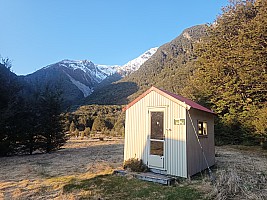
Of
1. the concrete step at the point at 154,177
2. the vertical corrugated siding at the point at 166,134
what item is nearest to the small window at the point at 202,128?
the vertical corrugated siding at the point at 166,134

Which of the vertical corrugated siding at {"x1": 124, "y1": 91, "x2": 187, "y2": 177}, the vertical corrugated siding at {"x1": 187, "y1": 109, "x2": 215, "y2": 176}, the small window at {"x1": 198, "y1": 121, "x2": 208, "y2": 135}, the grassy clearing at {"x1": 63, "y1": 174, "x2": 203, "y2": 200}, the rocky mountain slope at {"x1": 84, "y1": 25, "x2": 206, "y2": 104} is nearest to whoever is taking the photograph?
the grassy clearing at {"x1": 63, "y1": 174, "x2": 203, "y2": 200}

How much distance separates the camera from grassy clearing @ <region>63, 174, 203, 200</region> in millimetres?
A: 4561

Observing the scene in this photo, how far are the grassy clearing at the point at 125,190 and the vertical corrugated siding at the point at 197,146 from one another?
4.14ft

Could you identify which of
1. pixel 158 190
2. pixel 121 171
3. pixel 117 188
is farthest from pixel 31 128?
pixel 158 190

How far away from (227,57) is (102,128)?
1696cm

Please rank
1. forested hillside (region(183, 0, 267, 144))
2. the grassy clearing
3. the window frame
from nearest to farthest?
the grassy clearing < the window frame < forested hillside (region(183, 0, 267, 144))

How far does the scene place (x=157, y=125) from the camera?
6.82 m

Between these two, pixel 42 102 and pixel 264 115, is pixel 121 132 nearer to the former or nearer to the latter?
pixel 42 102

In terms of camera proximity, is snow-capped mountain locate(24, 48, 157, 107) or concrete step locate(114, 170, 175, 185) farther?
snow-capped mountain locate(24, 48, 157, 107)

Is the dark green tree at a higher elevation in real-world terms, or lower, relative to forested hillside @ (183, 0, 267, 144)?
lower

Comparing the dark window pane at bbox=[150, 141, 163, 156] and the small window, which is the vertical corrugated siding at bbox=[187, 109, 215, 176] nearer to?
the small window

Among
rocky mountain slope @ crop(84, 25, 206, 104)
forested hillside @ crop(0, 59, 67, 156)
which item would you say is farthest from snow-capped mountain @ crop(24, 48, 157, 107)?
rocky mountain slope @ crop(84, 25, 206, 104)

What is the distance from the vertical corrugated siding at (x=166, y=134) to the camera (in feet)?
20.2

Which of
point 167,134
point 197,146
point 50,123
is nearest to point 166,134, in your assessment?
point 167,134
